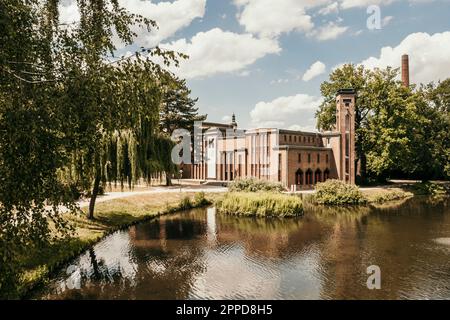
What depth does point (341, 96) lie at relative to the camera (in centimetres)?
4194

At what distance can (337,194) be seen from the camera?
31875 mm

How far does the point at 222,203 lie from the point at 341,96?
2307 cm

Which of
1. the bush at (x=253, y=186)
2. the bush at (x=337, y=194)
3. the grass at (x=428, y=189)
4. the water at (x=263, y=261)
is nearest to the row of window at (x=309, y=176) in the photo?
the bush at (x=337, y=194)

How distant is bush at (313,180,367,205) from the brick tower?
10.0 meters

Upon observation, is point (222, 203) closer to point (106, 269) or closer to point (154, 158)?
point (154, 158)

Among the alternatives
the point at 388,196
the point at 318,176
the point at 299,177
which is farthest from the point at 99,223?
the point at 388,196

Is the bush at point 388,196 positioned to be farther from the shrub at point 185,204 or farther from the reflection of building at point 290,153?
the shrub at point 185,204

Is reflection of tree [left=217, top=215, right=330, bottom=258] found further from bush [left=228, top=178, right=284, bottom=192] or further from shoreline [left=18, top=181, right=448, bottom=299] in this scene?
shoreline [left=18, top=181, right=448, bottom=299]

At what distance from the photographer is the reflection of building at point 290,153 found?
129 ft

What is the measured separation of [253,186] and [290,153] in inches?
416

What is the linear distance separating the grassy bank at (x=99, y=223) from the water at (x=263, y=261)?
527mm

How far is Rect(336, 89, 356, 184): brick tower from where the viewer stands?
41.9 metres

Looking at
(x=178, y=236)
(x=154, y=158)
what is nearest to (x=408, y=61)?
(x=154, y=158)
